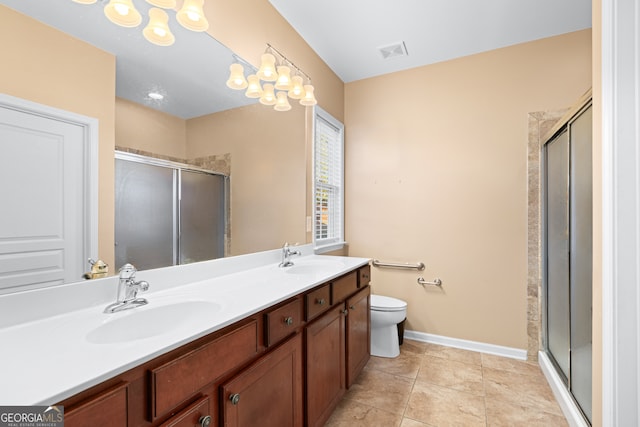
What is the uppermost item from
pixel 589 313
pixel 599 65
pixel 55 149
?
pixel 599 65

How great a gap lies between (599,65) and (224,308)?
1580 millimetres

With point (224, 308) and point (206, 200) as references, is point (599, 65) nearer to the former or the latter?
point (224, 308)

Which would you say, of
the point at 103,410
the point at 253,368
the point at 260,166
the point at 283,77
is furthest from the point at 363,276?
the point at 103,410

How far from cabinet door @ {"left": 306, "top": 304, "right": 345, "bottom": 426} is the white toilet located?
2.38 ft

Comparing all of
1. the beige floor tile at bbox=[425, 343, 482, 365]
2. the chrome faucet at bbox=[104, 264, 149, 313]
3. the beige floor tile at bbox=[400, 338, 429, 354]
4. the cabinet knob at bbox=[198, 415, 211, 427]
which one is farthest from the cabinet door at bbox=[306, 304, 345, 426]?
the beige floor tile at bbox=[425, 343, 482, 365]

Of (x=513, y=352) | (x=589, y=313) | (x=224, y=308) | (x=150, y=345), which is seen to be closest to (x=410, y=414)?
(x=589, y=313)

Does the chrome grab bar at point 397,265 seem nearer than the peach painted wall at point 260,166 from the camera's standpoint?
No

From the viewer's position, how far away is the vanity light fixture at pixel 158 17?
3.62 ft

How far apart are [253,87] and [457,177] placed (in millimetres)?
1849

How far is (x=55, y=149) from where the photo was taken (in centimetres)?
94

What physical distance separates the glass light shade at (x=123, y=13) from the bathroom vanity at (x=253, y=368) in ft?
3.64

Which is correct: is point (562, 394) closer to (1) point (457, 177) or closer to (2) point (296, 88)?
(1) point (457, 177)

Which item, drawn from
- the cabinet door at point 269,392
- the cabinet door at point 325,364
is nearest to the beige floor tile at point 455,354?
the cabinet door at point 325,364

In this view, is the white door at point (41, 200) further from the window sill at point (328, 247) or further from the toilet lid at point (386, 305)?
the toilet lid at point (386, 305)
